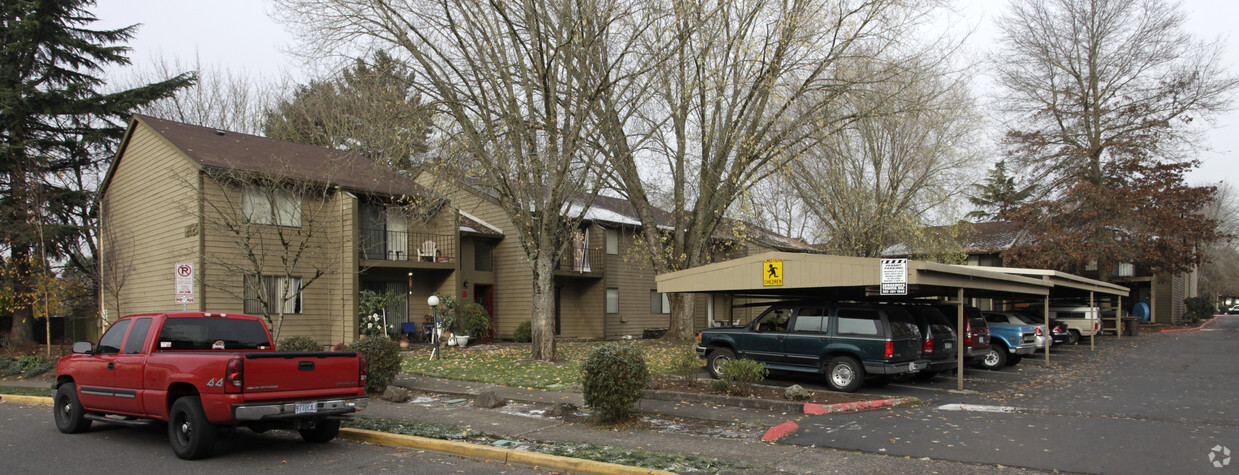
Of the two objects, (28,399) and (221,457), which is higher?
(221,457)

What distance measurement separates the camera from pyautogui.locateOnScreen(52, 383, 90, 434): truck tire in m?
9.97

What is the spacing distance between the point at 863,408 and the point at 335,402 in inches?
299

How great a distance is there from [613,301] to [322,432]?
22603mm

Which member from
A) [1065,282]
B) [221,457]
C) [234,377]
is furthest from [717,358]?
[1065,282]

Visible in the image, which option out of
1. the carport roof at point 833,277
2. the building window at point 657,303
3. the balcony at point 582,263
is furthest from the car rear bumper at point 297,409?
the building window at point 657,303

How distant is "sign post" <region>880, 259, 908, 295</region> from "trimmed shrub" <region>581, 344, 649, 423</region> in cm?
467

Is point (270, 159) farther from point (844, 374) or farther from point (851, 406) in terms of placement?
point (851, 406)

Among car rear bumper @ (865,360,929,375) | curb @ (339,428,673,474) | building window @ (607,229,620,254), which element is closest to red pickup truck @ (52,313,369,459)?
curb @ (339,428,673,474)

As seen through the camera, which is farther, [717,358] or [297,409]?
[717,358]

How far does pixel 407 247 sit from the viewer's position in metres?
24.8

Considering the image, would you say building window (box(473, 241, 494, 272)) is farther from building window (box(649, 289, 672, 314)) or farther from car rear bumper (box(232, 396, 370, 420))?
car rear bumper (box(232, 396, 370, 420))

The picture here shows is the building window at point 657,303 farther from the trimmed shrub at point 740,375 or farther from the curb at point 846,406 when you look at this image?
the curb at point 846,406

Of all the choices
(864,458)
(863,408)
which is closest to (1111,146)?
(863,408)

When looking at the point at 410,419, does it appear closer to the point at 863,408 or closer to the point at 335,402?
the point at 335,402
